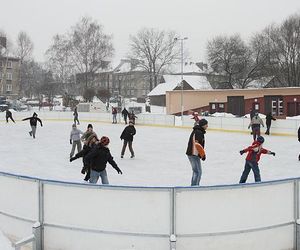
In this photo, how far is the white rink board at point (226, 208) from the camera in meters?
4.81

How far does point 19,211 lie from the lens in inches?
214

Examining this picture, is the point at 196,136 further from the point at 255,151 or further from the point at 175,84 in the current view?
the point at 175,84

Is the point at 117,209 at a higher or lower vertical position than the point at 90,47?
lower

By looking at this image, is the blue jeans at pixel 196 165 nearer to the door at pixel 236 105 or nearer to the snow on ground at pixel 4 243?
the snow on ground at pixel 4 243

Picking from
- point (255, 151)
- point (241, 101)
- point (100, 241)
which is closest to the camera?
point (100, 241)

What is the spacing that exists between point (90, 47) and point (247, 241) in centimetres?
4540

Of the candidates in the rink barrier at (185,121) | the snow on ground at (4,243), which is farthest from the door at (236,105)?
the snow on ground at (4,243)

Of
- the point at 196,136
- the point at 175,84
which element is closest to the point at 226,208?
the point at 196,136

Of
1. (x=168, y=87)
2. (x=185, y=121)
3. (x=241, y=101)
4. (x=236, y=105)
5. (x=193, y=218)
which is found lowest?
(x=193, y=218)

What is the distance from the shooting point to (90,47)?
159 feet

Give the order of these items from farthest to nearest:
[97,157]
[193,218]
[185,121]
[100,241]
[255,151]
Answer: [185,121] → [255,151] → [97,157] → [100,241] → [193,218]

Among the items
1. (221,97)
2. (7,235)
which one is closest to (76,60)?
(221,97)

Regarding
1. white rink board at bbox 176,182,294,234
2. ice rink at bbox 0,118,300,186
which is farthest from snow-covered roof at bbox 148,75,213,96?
white rink board at bbox 176,182,294,234

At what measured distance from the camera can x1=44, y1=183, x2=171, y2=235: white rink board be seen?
4.82 metres
